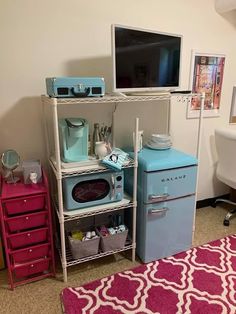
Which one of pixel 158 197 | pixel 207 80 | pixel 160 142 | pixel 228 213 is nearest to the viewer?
pixel 158 197

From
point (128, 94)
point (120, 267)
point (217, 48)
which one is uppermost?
point (217, 48)

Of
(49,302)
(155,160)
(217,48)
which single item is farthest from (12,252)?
(217,48)

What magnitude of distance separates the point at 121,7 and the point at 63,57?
61 centimetres

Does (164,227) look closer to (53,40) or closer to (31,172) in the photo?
(31,172)

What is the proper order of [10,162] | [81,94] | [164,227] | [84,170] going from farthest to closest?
[164,227], [10,162], [84,170], [81,94]

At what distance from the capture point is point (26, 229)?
167 cm

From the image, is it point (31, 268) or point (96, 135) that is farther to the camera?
point (96, 135)

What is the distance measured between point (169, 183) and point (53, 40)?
1351 mm

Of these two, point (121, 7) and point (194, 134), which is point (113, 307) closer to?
point (194, 134)

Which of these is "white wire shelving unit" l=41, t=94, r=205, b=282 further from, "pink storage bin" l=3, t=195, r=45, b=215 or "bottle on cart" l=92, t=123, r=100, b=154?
"bottle on cart" l=92, t=123, r=100, b=154

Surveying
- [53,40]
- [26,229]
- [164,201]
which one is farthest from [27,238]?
[53,40]

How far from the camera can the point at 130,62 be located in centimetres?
175

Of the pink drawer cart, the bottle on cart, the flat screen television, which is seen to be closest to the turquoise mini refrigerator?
the bottle on cart

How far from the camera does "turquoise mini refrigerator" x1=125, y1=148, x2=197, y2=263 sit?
1813mm
